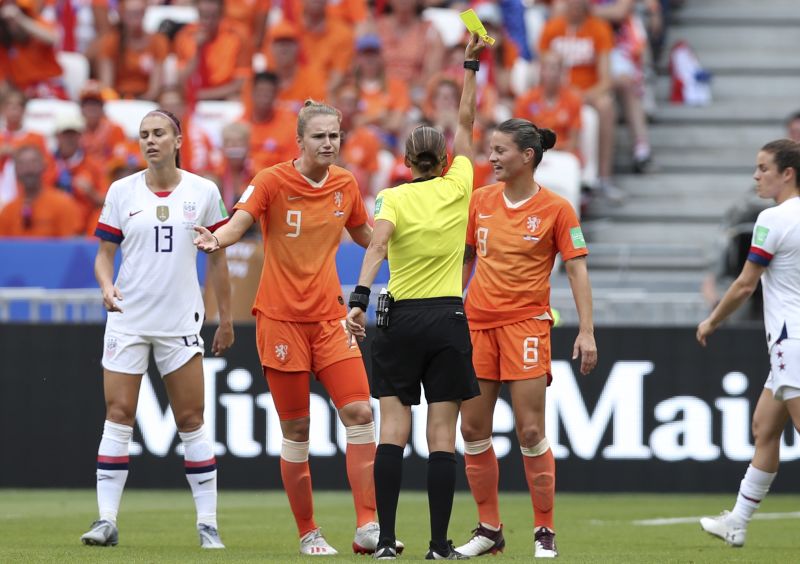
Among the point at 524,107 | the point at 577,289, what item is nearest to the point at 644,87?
the point at 524,107

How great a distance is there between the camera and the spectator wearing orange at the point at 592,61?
17.7 m

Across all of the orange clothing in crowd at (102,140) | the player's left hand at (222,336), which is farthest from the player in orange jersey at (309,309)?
the orange clothing in crowd at (102,140)

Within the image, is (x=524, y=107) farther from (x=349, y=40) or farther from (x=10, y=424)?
(x=10, y=424)

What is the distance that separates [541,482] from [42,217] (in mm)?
8427

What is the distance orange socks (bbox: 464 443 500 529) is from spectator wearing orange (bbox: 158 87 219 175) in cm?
816

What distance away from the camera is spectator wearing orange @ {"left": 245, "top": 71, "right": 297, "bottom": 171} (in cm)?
1669

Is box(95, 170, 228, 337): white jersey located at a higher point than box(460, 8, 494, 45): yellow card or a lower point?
lower

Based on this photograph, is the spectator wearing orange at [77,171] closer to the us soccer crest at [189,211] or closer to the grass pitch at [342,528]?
the grass pitch at [342,528]

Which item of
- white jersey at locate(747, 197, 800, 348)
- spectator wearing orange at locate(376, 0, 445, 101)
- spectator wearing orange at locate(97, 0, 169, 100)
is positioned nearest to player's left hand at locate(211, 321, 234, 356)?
white jersey at locate(747, 197, 800, 348)

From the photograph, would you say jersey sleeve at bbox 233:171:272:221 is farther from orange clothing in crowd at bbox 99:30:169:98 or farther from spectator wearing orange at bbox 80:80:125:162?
orange clothing in crowd at bbox 99:30:169:98

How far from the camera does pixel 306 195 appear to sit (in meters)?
9.03

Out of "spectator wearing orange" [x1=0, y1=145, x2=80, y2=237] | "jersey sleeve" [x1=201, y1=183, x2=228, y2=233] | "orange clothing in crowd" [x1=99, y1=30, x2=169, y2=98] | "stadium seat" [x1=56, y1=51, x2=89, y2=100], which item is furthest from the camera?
"stadium seat" [x1=56, y1=51, x2=89, y2=100]

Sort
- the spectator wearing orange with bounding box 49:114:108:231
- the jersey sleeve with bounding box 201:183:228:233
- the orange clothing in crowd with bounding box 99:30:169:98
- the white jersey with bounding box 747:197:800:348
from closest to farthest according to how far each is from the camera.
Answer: the white jersey with bounding box 747:197:800:348
the jersey sleeve with bounding box 201:183:228:233
the spectator wearing orange with bounding box 49:114:108:231
the orange clothing in crowd with bounding box 99:30:169:98

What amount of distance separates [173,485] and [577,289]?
5926mm
